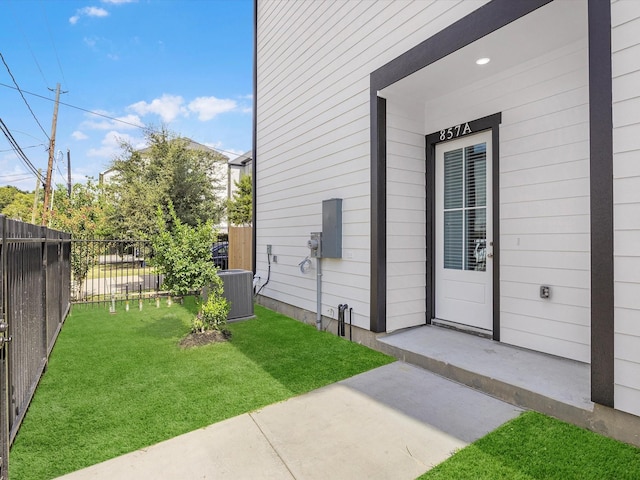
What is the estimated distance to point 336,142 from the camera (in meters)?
4.75

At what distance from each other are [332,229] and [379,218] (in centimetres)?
87

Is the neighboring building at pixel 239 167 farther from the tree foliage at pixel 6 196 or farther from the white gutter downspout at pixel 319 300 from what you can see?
the tree foliage at pixel 6 196

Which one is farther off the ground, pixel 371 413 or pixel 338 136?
pixel 338 136

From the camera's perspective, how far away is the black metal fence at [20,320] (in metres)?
1.79

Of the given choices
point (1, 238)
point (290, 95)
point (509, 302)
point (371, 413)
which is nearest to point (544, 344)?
point (509, 302)

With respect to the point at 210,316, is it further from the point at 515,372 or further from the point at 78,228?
the point at 78,228

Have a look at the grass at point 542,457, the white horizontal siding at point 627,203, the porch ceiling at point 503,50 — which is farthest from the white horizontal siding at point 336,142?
the grass at point 542,457

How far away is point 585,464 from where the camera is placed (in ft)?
6.16

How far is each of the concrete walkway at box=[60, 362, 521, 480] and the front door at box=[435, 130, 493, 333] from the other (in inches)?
50.5

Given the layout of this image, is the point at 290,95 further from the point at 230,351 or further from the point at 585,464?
the point at 585,464

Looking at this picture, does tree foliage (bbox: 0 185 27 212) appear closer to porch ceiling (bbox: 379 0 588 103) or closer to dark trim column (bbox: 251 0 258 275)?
dark trim column (bbox: 251 0 258 275)

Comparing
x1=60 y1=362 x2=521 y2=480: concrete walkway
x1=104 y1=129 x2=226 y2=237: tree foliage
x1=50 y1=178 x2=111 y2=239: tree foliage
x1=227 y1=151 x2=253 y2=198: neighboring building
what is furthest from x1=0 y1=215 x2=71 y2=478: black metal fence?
x1=227 y1=151 x2=253 y2=198: neighboring building

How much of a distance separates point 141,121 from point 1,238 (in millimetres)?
13239

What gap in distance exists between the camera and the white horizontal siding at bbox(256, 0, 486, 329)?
13.2 ft
